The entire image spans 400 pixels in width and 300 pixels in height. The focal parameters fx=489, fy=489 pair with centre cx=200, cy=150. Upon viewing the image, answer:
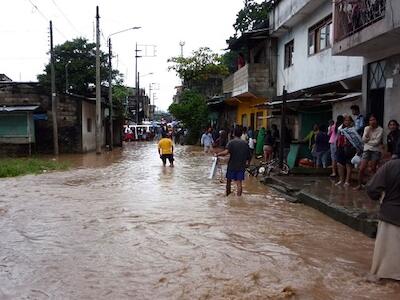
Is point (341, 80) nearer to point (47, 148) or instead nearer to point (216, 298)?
point (216, 298)

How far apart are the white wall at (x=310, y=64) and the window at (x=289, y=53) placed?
0.70 ft

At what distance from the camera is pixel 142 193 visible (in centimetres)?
1234

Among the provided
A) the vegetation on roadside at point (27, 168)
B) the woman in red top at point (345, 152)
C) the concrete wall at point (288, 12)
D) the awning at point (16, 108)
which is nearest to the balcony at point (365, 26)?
the woman in red top at point (345, 152)

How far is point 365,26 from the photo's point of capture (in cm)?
1076

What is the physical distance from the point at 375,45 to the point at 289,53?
10.8m

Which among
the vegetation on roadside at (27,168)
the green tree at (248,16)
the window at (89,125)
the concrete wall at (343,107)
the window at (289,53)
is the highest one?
the green tree at (248,16)

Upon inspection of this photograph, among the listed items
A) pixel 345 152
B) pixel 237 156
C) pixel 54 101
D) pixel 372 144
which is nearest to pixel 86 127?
pixel 54 101

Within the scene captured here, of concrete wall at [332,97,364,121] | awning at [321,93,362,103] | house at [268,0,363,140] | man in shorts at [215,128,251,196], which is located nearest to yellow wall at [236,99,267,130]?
house at [268,0,363,140]

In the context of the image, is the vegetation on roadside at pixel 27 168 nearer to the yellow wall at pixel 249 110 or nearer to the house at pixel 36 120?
the house at pixel 36 120

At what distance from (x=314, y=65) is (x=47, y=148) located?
16906 mm

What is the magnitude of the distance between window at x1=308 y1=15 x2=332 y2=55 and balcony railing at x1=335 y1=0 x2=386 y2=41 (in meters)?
4.25

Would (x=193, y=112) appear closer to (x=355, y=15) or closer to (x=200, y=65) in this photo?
(x=200, y=65)

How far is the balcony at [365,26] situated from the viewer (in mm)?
9500

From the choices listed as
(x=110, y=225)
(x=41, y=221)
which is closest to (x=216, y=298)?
(x=110, y=225)
